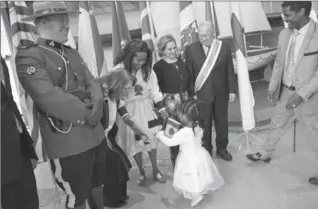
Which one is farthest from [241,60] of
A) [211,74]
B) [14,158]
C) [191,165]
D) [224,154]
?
[14,158]

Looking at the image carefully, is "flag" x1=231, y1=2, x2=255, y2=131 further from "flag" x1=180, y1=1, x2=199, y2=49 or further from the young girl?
the young girl

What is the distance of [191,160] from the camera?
221cm

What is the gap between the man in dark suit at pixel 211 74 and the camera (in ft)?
9.19

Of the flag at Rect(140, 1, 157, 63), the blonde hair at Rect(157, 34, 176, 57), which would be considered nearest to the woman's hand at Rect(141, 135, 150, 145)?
the blonde hair at Rect(157, 34, 176, 57)

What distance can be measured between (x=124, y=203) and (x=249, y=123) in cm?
158

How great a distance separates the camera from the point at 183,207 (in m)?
2.30

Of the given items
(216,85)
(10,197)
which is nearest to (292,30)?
(216,85)

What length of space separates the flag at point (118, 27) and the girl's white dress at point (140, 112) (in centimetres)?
95

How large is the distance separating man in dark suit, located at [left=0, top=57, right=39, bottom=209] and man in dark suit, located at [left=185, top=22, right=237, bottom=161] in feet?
5.68

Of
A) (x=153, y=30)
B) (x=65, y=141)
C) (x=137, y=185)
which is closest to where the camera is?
(x=65, y=141)

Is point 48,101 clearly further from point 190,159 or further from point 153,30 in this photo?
point 153,30

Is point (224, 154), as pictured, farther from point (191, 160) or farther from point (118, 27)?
point (118, 27)

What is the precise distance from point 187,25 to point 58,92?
89.2 inches

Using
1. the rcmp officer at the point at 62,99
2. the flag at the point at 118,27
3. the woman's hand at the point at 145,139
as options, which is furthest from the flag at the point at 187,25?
the rcmp officer at the point at 62,99
